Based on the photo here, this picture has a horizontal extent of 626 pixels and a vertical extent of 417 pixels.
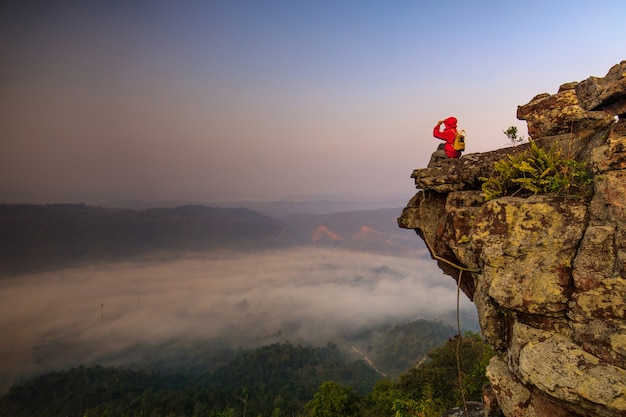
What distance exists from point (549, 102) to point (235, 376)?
14892cm

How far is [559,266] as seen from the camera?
6.84 m

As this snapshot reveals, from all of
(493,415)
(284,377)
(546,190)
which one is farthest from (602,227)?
(284,377)

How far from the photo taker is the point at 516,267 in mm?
7281

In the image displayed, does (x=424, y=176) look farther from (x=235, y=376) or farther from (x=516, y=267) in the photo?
(x=235, y=376)

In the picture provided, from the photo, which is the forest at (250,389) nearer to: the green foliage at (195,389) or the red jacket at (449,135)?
the green foliage at (195,389)

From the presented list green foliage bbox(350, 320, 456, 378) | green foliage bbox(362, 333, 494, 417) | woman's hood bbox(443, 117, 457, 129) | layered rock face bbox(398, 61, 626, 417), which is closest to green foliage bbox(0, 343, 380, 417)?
green foliage bbox(350, 320, 456, 378)

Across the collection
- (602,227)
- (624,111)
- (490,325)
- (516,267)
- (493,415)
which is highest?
(624,111)

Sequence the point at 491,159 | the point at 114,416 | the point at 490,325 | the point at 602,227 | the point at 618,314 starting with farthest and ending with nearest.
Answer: the point at 114,416 < the point at 491,159 < the point at 490,325 < the point at 602,227 < the point at 618,314

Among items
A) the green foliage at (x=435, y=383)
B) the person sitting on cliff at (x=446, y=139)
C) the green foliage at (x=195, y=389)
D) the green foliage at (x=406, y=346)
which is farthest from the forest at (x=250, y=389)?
the green foliage at (x=406, y=346)

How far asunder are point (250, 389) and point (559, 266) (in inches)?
4731

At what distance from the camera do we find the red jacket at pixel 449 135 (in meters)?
10.9

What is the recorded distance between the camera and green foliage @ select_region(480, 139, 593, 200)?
23.3ft

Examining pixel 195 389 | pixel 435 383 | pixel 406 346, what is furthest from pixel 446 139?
pixel 406 346

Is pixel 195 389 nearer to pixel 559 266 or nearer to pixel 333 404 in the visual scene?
pixel 333 404
